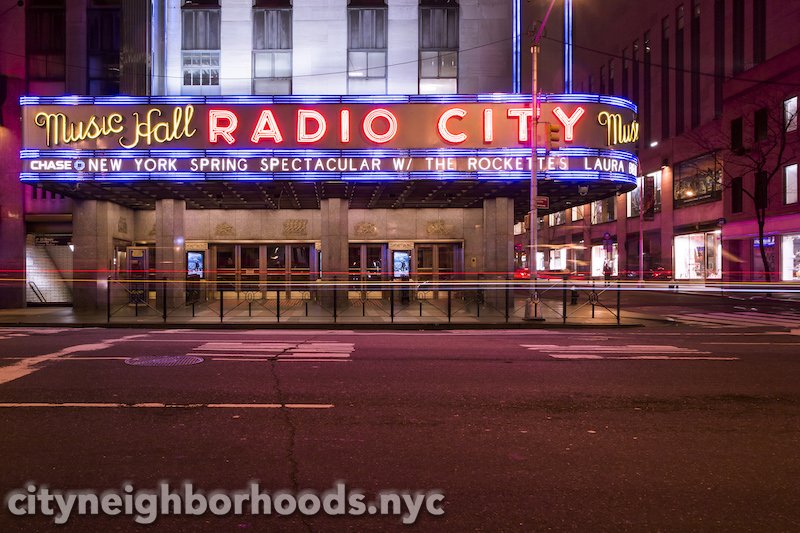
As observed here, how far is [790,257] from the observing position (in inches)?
1355

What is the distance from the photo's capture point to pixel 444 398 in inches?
283

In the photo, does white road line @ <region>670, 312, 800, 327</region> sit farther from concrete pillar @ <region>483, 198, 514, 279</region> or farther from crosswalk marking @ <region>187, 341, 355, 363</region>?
crosswalk marking @ <region>187, 341, 355, 363</region>

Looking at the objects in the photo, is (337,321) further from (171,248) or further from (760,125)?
(760,125)

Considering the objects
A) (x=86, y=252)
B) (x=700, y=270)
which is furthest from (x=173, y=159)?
(x=700, y=270)

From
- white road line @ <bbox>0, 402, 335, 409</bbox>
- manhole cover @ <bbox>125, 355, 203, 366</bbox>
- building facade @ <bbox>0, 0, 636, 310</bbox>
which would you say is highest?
building facade @ <bbox>0, 0, 636, 310</bbox>

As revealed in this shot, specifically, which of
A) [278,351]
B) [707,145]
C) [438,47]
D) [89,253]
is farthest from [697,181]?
[278,351]

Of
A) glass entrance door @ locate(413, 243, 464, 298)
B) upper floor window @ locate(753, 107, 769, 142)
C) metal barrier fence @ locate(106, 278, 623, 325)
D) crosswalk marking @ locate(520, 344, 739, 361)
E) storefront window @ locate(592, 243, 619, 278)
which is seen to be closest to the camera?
crosswalk marking @ locate(520, 344, 739, 361)

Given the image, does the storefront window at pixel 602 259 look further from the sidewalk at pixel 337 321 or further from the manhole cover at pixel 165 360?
the manhole cover at pixel 165 360

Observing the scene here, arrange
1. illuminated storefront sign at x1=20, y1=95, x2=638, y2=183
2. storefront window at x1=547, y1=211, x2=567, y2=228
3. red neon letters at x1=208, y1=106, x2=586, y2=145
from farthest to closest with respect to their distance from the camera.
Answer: storefront window at x1=547, y1=211, x2=567, y2=228 → red neon letters at x1=208, y1=106, x2=586, y2=145 → illuminated storefront sign at x1=20, y1=95, x2=638, y2=183

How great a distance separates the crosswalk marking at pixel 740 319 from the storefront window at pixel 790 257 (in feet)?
52.1

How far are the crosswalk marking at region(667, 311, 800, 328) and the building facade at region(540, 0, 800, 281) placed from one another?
47.7 ft

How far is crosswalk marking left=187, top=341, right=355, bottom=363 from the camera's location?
33.3ft

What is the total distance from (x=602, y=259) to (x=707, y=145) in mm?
21463

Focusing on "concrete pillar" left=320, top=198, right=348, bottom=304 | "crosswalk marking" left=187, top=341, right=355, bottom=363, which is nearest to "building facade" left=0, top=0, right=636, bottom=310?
"concrete pillar" left=320, top=198, right=348, bottom=304
